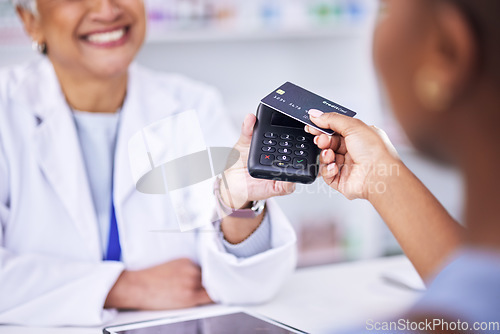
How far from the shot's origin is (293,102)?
0.67 m

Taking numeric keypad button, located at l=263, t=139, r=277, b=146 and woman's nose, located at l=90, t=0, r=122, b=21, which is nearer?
numeric keypad button, located at l=263, t=139, r=277, b=146

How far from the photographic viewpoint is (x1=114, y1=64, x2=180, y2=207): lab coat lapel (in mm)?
983

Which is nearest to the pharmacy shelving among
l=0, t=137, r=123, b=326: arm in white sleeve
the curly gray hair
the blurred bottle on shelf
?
the blurred bottle on shelf

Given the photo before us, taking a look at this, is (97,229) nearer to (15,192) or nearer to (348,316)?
(15,192)

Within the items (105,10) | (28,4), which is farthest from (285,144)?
(28,4)

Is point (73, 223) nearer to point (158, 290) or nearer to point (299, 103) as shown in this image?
point (158, 290)

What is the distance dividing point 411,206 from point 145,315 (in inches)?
18.0

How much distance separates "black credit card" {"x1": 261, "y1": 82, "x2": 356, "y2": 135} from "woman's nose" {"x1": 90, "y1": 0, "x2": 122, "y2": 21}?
1.73ft

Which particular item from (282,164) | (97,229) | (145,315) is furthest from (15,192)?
(282,164)

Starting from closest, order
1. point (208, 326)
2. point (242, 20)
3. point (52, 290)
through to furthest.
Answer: point (208, 326)
point (52, 290)
point (242, 20)

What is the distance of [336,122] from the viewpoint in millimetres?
645

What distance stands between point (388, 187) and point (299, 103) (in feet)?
0.49

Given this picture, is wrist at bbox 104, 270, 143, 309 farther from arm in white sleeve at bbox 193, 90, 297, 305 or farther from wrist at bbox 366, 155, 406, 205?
wrist at bbox 366, 155, 406, 205

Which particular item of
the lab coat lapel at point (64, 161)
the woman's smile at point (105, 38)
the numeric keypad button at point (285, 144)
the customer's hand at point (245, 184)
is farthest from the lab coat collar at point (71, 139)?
the numeric keypad button at point (285, 144)
